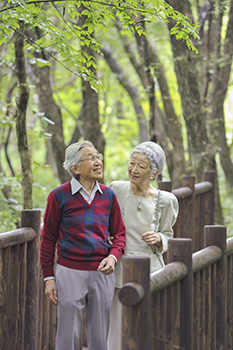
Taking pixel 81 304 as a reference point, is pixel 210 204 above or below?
above

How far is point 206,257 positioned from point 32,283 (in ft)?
4.35

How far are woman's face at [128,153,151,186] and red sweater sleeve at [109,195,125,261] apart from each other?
217 millimetres

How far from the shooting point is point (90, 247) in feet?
9.30

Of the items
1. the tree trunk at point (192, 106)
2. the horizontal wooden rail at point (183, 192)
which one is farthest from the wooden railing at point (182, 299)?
the tree trunk at point (192, 106)

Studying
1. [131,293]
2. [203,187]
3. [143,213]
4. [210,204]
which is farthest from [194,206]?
[131,293]

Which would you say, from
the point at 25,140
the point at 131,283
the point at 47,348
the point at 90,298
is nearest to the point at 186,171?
the point at 25,140

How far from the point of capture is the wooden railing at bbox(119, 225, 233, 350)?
86.1 inches

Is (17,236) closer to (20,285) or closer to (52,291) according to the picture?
(20,285)

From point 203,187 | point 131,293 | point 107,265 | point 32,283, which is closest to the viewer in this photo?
point 131,293

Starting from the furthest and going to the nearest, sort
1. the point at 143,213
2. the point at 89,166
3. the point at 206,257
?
1. the point at 143,213
2. the point at 206,257
3. the point at 89,166

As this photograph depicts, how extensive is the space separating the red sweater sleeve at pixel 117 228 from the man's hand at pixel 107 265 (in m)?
0.10

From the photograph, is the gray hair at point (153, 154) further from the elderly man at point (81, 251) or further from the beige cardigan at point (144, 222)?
the elderly man at point (81, 251)

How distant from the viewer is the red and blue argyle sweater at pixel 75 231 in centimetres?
283

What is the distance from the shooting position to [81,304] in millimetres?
2861
